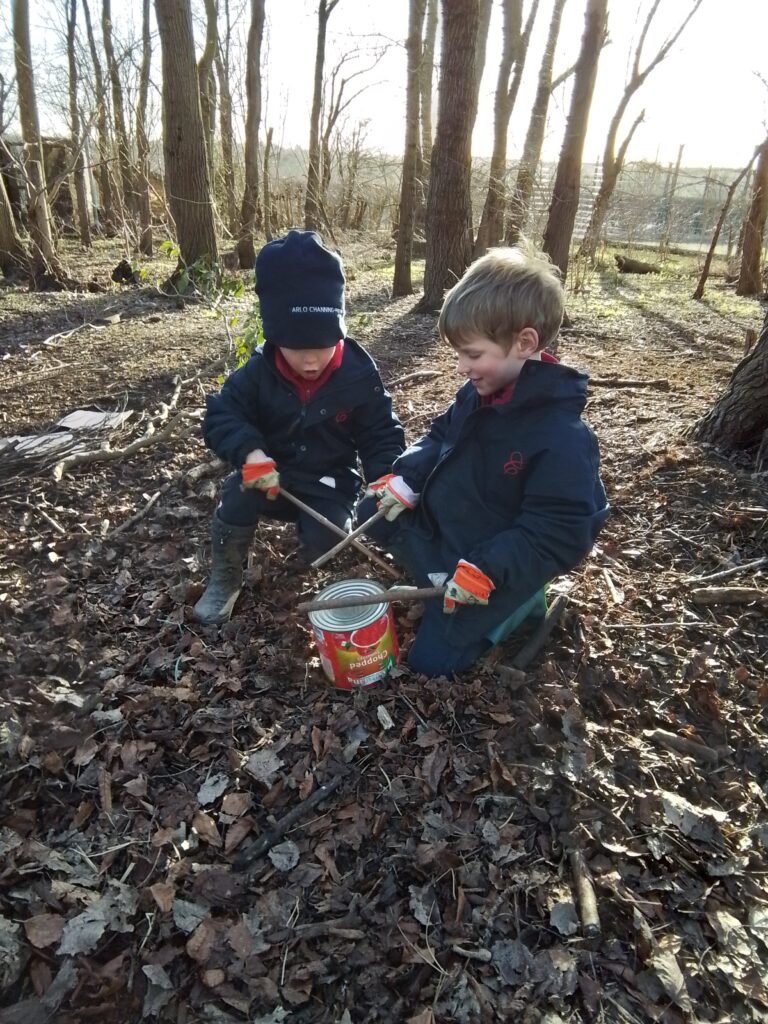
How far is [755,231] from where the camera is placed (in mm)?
11922

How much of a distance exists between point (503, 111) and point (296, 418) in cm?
1253

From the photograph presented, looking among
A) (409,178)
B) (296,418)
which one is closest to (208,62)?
(409,178)

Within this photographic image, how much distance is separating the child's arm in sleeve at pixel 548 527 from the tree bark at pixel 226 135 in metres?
13.9

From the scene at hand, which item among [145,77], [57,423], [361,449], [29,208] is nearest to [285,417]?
[361,449]

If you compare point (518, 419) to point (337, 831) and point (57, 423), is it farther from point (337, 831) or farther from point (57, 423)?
point (57, 423)

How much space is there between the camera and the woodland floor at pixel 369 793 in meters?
1.57

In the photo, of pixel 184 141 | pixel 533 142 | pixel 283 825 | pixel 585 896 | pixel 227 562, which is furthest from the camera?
pixel 533 142

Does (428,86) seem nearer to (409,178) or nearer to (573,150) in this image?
(409,178)

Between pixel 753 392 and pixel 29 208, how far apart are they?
32.4ft

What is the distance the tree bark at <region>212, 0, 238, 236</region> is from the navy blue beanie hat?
1294cm

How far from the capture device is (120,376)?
547cm

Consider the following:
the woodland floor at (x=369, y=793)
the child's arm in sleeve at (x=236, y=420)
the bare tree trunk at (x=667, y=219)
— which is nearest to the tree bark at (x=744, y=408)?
the woodland floor at (x=369, y=793)

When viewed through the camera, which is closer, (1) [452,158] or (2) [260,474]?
(2) [260,474]

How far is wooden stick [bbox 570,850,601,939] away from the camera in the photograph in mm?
1639
